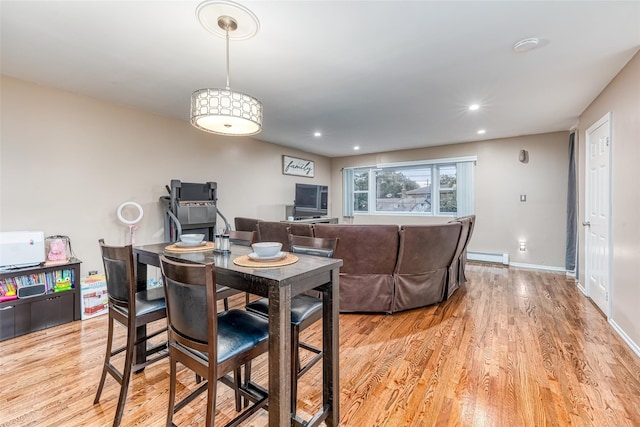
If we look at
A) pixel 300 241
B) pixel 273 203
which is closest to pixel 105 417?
pixel 300 241

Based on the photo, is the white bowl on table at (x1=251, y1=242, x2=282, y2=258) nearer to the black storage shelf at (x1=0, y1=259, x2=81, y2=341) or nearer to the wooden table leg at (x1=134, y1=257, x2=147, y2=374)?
the wooden table leg at (x1=134, y1=257, x2=147, y2=374)

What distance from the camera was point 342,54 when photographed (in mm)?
2389

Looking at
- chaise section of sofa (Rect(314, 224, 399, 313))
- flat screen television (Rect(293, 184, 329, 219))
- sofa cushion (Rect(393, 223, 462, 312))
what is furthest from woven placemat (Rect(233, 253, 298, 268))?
flat screen television (Rect(293, 184, 329, 219))

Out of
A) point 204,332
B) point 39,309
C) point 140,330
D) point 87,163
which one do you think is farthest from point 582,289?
point 87,163

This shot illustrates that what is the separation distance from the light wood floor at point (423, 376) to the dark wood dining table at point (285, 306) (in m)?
0.29

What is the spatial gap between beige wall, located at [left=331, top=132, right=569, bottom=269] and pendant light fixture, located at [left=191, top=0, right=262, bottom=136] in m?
5.03

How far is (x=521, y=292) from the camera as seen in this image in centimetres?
384

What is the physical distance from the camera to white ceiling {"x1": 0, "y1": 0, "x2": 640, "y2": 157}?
6.13 feet

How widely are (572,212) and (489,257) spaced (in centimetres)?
148

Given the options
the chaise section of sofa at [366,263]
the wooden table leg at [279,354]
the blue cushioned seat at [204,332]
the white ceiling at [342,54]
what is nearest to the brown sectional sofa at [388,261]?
the chaise section of sofa at [366,263]

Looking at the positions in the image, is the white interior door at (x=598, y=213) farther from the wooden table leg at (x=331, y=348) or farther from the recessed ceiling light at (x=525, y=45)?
the wooden table leg at (x=331, y=348)

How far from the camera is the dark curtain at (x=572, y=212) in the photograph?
4.61 meters

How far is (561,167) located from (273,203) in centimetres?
509

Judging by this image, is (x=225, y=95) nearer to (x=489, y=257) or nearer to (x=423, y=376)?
(x=423, y=376)
